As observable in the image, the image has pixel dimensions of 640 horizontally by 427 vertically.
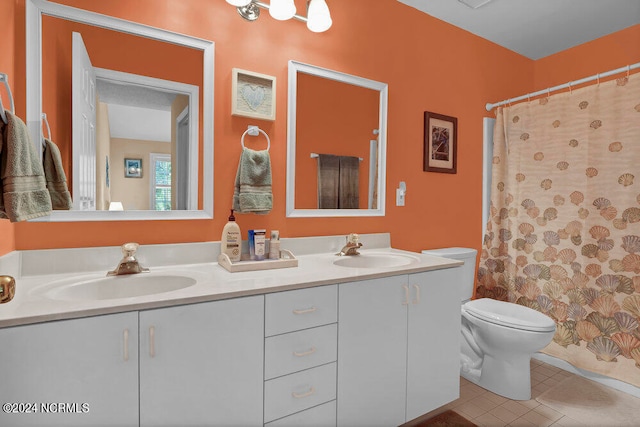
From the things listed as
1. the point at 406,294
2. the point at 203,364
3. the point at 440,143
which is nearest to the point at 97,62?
the point at 203,364

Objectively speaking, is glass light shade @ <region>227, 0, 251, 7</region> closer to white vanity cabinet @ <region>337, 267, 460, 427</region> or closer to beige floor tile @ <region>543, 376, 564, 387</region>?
white vanity cabinet @ <region>337, 267, 460, 427</region>

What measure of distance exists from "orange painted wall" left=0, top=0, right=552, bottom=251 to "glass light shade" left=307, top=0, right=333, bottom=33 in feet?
0.38

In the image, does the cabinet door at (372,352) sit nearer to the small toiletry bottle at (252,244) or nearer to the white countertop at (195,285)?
the white countertop at (195,285)

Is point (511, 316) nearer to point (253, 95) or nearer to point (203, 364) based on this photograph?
point (203, 364)

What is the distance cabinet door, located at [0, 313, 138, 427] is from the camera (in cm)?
84

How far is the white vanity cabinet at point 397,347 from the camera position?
1356mm

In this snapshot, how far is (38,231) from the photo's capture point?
1.28 metres

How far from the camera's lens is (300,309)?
1.22m

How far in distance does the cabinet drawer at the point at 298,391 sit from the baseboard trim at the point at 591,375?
72.3 inches

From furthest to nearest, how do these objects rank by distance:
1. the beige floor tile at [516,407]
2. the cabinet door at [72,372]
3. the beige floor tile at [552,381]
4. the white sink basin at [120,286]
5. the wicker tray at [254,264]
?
the beige floor tile at [552,381] < the beige floor tile at [516,407] < the wicker tray at [254,264] < the white sink basin at [120,286] < the cabinet door at [72,372]

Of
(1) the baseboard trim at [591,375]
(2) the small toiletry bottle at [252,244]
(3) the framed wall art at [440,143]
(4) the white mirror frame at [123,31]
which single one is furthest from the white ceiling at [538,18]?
(1) the baseboard trim at [591,375]

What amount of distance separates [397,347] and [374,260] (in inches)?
20.3

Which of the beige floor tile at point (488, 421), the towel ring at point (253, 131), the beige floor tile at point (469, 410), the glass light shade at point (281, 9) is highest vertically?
the glass light shade at point (281, 9)

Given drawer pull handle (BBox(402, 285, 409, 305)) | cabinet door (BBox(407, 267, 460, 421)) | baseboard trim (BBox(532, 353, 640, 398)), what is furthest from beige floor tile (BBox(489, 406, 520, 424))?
drawer pull handle (BBox(402, 285, 409, 305))
